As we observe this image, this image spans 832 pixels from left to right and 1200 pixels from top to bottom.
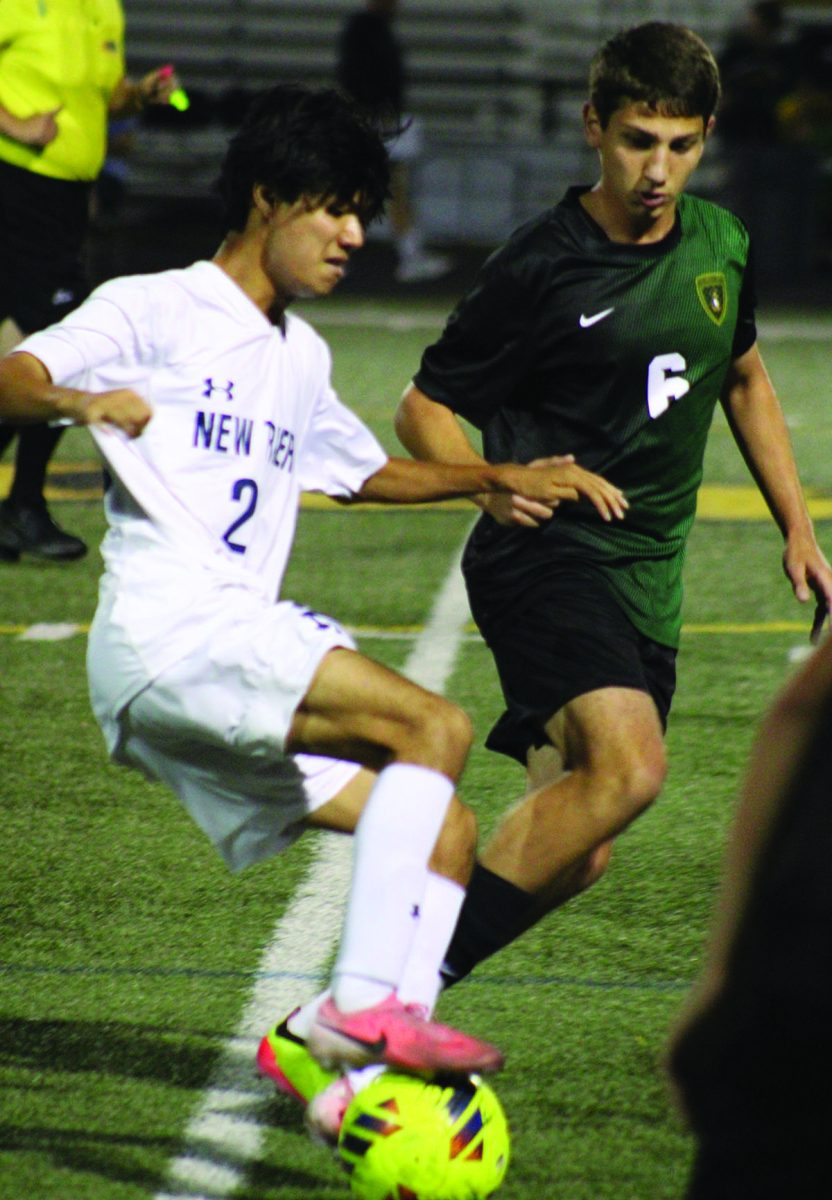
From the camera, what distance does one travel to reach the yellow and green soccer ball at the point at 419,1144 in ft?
10.2

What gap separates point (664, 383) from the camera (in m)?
3.95

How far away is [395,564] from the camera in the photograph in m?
8.34

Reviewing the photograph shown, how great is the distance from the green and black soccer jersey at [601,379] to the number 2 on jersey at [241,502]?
2.17ft

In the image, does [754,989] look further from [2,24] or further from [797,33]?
[797,33]

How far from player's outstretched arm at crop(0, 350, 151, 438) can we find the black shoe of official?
470 cm

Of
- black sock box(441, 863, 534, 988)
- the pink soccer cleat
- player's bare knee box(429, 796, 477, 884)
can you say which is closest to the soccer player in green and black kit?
black sock box(441, 863, 534, 988)

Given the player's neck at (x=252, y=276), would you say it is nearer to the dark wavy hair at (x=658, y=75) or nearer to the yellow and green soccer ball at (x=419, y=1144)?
the dark wavy hair at (x=658, y=75)

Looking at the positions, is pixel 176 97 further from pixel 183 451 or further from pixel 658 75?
pixel 183 451

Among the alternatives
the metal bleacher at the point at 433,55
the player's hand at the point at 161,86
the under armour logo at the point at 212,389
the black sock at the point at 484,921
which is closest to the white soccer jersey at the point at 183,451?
the under armour logo at the point at 212,389

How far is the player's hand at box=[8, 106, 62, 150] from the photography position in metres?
7.61

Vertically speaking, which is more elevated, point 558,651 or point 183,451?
point 183,451

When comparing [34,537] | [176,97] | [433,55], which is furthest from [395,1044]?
[433,55]

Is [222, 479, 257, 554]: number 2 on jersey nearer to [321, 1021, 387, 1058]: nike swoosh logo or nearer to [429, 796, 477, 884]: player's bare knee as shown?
[429, 796, 477, 884]: player's bare knee

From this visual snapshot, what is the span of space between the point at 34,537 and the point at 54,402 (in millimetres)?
4829
